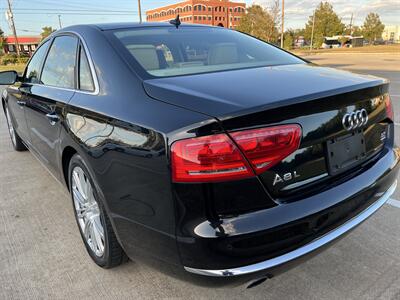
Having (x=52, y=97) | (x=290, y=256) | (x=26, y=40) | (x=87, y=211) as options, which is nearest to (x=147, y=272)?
(x=87, y=211)

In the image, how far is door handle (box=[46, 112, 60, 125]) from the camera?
9.11ft

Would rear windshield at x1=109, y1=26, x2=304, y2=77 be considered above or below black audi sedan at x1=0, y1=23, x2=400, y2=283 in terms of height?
above

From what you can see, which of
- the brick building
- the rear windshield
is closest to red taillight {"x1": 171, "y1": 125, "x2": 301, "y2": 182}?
the rear windshield

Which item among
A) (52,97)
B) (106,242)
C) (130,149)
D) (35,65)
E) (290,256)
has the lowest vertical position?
(106,242)

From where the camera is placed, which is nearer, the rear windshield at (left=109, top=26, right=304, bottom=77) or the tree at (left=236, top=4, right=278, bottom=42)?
the rear windshield at (left=109, top=26, right=304, bottom=77)

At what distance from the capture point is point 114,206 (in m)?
2.06

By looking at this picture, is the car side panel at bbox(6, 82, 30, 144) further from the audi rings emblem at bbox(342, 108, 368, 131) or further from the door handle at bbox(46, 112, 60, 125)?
the audi rings emblem at bbox(342, 108, 368, 131)

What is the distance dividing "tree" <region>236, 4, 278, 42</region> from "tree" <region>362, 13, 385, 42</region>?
112 ft

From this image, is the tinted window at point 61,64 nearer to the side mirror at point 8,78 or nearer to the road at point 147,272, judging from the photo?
the side mirror at point 8,78

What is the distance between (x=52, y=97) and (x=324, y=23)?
65.6 metres

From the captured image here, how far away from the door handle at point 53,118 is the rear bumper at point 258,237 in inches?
62.0

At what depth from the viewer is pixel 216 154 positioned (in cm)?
159

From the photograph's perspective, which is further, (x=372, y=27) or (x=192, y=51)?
(x=372, y=27)

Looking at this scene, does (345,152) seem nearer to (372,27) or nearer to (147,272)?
(147,272)
